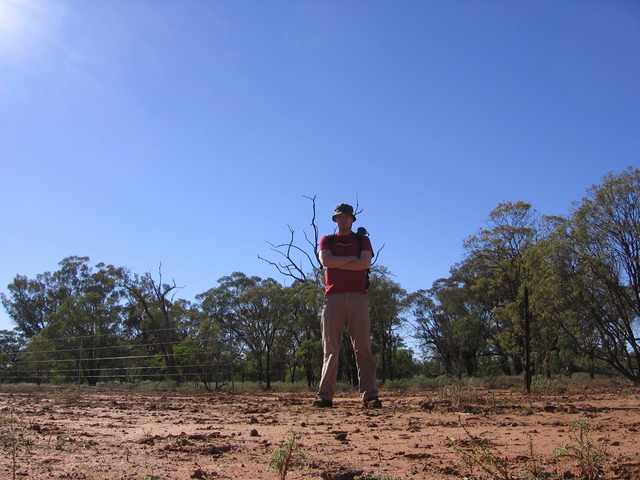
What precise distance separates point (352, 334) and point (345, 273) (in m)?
0.63

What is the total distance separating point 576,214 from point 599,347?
366 cm

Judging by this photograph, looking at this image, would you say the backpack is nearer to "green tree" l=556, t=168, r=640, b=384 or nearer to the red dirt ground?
the red dirt ground

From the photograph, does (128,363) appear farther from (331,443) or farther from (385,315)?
(331,443)

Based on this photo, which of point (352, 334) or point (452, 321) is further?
point (452, 321)

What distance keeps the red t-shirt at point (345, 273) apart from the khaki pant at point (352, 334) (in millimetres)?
66

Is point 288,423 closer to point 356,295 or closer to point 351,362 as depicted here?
point 356,295

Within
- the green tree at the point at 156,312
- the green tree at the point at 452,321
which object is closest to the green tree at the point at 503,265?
the green tree at the point at 452,321

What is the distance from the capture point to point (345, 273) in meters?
A: 5.61

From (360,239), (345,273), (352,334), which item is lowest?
(352,334)

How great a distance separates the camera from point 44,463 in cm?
246

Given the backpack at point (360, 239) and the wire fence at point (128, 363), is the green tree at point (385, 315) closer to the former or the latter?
the wire fence at point (128, 363)

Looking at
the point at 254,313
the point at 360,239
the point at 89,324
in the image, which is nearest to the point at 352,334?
the point at 360,239

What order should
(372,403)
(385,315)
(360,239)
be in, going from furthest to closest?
1. (385,315)
2. (360,239)
3. (372,403)

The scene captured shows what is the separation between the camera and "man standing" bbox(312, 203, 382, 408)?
5.46 metres
